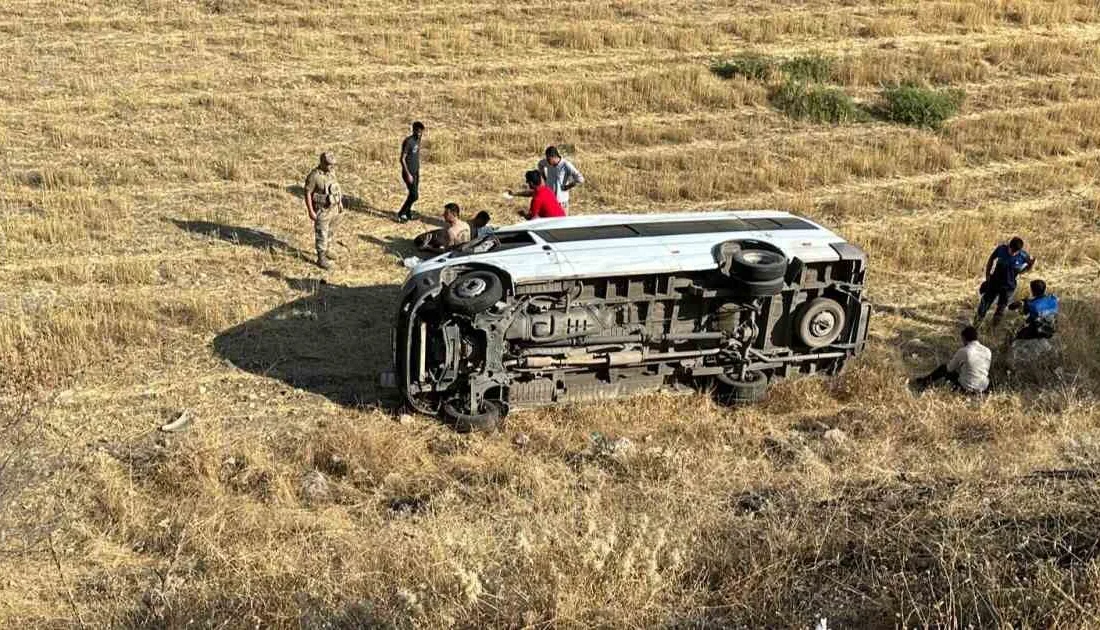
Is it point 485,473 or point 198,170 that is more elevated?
point 198,170

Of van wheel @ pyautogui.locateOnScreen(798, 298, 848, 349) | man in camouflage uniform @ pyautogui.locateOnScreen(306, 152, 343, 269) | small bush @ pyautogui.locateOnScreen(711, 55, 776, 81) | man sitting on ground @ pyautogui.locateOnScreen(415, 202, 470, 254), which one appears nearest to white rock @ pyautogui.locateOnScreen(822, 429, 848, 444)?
van wheel @ pyautogui.locateOnScreen(798, 298, 848, 349)

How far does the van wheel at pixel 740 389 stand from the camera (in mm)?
9682

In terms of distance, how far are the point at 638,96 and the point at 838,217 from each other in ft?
18.5

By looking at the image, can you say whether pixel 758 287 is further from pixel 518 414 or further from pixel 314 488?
pixel 314 488

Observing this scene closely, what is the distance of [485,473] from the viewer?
8367mm

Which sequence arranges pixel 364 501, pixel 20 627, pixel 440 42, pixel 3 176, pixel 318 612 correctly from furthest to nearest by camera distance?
1. pixel 440 42
2. pixel 3 176
3. pixel 364 501
4. pixel 20 627
5. pixel 318 612

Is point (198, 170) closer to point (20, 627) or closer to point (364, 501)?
point (364, 501)

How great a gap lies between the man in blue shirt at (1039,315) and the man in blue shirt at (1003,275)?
0.49 metres

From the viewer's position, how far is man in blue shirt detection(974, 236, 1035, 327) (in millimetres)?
11227

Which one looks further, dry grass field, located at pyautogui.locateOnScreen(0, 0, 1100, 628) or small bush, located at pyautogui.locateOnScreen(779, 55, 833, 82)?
small bush, located at pyautogui.locateOnScreen(779, 55, 833, 82)

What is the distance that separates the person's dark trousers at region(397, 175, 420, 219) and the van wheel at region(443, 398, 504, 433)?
559cm

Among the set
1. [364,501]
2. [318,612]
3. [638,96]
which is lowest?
[364,501]

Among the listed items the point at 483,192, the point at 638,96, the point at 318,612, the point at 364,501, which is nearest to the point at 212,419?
the point at 364,501

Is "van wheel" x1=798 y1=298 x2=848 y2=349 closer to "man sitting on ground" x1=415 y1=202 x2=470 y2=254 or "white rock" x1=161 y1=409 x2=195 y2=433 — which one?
"man sitting on ground" x1=415 y1=202 x2=470 y2=254
